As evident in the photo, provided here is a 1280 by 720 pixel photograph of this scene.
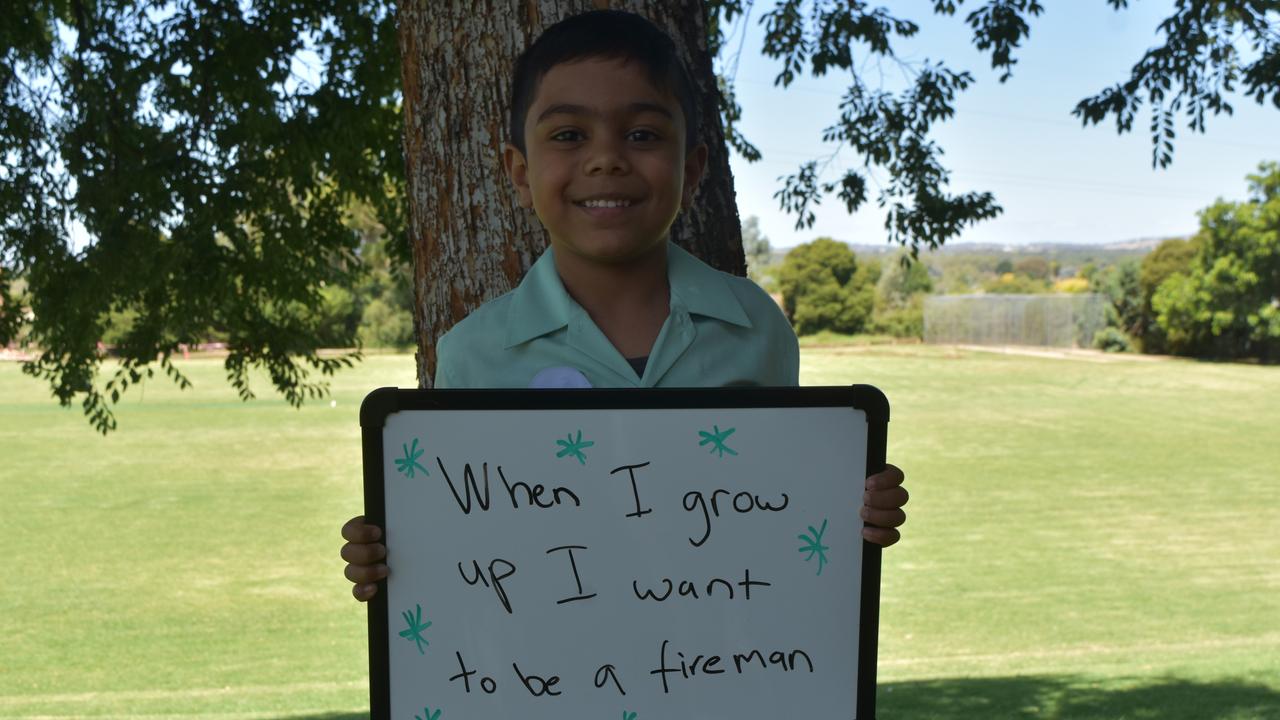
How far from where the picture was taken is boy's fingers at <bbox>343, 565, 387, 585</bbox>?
1.74 metres

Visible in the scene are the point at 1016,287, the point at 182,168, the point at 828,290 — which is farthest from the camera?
the point at 1016,287

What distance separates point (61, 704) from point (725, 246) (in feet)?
27.5

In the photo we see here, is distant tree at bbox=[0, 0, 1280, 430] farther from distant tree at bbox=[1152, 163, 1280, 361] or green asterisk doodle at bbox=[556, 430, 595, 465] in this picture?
distant tree at bbox=[1152, 163, 1280, 361]

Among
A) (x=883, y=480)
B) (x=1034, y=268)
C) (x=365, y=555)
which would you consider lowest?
(x=365, y=555)

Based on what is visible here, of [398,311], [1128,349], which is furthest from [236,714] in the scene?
[1128,349]

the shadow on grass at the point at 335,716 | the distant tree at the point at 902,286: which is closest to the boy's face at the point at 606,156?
the shadow on grass at the point at 335,716

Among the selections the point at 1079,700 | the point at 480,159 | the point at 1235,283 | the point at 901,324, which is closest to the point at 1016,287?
the point at 901,324

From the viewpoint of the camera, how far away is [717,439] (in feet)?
5.78

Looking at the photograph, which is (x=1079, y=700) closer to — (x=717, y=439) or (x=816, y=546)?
(x=816, y=546)

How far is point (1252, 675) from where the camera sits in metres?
8.41

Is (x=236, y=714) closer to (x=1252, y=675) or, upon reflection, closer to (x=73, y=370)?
(x=73, y=370)

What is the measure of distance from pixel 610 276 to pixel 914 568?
13.9 metres

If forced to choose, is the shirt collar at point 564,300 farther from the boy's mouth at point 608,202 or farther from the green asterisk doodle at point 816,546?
the green asterisk doodle at point 816,546

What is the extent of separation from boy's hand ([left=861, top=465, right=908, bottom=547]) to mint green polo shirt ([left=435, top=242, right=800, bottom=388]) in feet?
0.66
